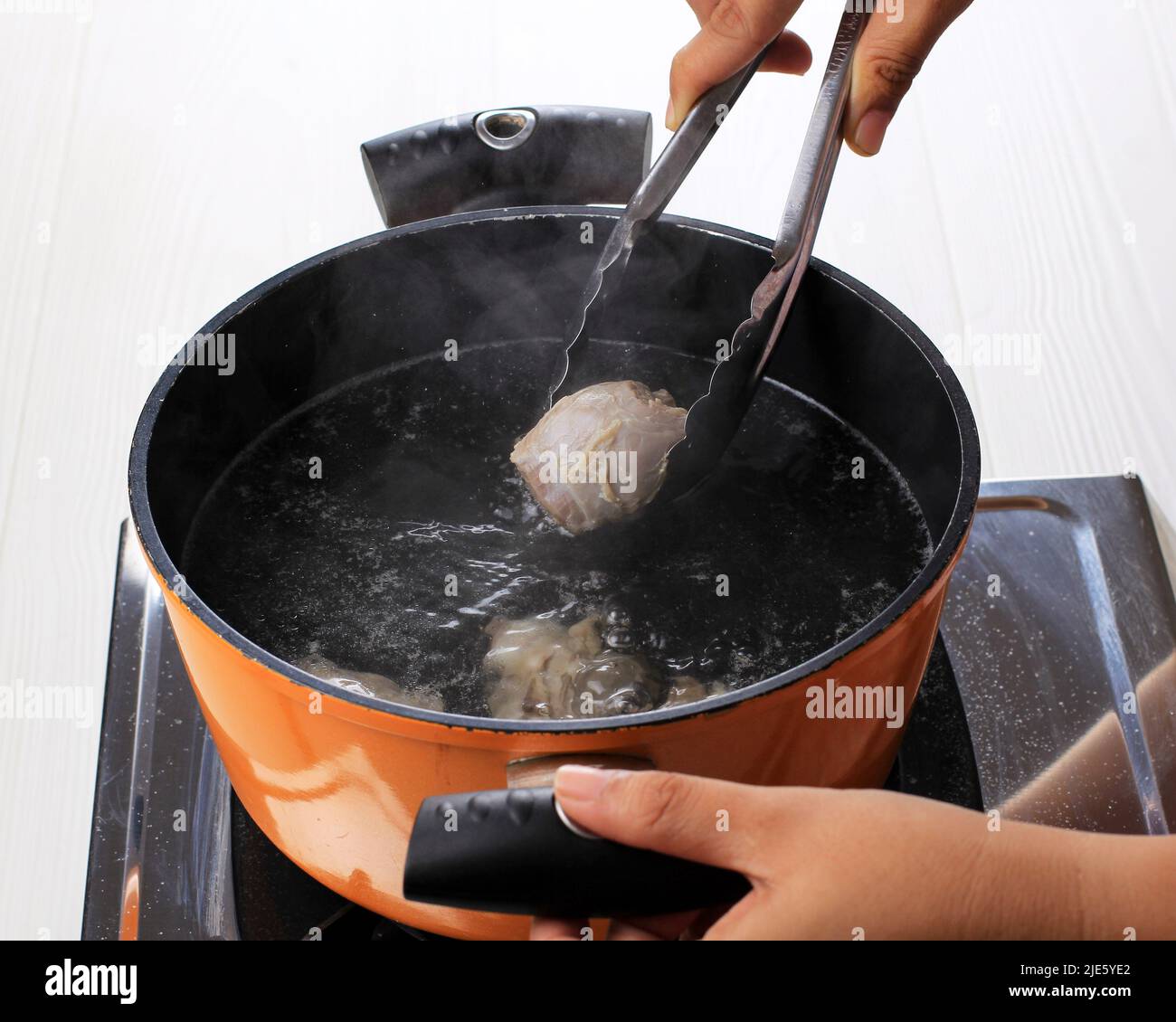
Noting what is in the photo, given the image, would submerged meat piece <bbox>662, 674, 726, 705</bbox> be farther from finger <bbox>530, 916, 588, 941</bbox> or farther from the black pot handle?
the black pot handle

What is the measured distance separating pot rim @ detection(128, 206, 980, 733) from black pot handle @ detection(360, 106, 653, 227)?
142mm

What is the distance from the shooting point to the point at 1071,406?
5.46 ft

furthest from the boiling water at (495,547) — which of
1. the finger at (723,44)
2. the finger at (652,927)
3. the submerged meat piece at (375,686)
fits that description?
the finger at (723,44)

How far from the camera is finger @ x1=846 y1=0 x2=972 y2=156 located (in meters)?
1.06

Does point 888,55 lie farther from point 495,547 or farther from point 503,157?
point 495,547

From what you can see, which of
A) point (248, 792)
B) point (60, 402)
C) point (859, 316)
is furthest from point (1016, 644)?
point (60, 402)

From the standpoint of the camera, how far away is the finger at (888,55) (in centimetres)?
106

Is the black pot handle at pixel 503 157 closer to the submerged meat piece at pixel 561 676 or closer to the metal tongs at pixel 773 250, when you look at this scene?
the metal tongs at pixel 773 250

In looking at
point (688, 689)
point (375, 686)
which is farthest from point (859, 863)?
point (375, 686)

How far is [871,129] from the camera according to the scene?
42.9 inches

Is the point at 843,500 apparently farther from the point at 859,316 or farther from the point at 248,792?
the point at 248,792

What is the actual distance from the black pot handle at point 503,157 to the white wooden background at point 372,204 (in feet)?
1.89

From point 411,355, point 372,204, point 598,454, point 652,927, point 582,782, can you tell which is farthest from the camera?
point 372,204

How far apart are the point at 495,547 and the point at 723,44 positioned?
0.48 meters
